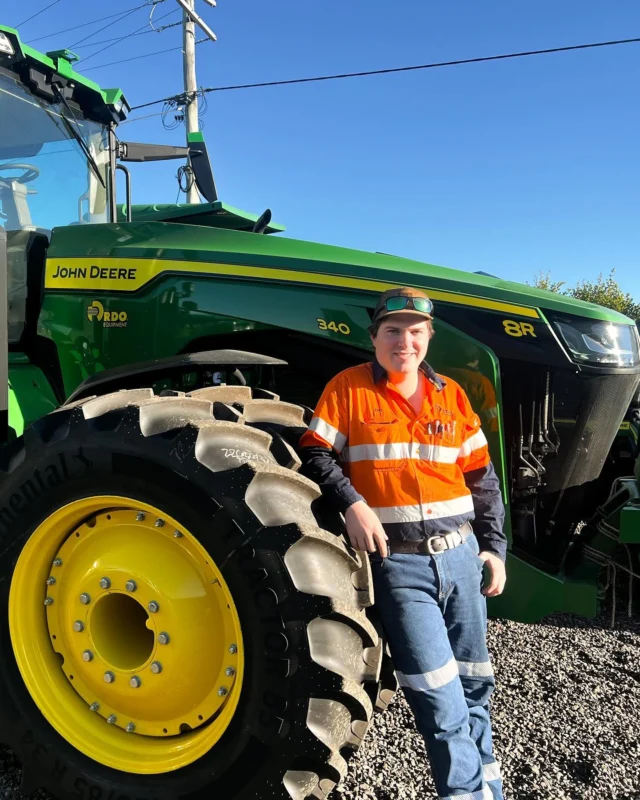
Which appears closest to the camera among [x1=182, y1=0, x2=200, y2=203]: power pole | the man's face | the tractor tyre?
the tractor tyre

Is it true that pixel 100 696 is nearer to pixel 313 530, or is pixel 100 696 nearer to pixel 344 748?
pixel 344 748

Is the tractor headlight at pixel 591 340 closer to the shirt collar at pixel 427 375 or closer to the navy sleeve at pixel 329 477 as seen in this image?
the shirt collar at pixel 427 375

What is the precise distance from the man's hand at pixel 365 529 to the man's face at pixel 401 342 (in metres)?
0.47

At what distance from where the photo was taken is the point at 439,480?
202 centimetres

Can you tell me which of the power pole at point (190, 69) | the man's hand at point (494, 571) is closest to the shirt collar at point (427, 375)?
the man's hand at point (494, 571)

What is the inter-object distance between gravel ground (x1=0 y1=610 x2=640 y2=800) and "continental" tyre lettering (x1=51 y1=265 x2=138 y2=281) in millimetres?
1912

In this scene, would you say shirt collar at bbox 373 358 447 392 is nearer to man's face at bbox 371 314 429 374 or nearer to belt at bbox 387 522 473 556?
man's face at bbox 371 314 429 374

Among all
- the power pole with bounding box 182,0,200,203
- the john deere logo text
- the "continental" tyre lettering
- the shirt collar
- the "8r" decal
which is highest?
the power pole with bounding box 182,0,200,203

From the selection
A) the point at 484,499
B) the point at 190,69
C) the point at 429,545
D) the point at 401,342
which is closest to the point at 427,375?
the point at 401,342

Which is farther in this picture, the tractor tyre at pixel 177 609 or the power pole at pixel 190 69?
the power pole at pixel 190 69

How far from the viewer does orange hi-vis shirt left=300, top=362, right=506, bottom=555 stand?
1982 millimetres

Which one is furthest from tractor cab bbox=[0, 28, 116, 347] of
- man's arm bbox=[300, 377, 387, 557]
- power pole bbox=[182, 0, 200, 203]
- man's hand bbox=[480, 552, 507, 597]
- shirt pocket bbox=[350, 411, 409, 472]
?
power pole bbox=[182, 0, 200, 203]

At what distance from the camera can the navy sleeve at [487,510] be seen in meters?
2.14

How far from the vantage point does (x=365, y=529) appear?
185 centimetres
